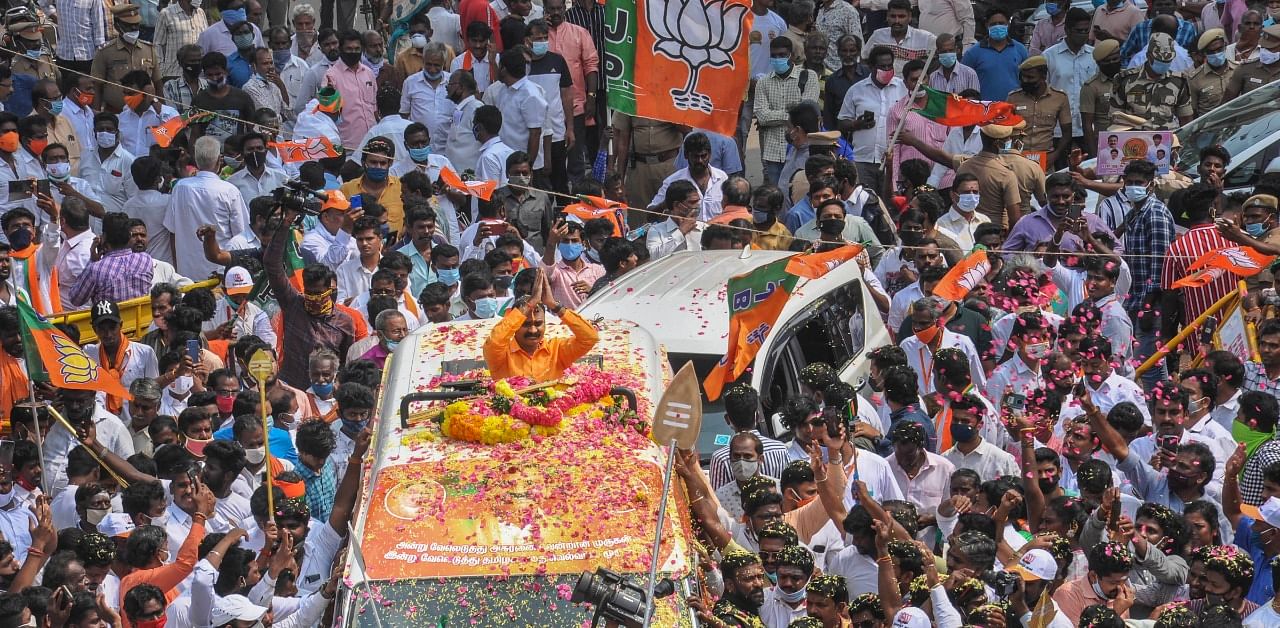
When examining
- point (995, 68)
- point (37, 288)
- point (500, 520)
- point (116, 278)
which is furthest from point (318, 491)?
point (995, 68)

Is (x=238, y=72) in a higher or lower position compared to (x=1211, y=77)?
lower

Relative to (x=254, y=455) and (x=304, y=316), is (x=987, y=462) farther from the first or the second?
(x=304, y=316)

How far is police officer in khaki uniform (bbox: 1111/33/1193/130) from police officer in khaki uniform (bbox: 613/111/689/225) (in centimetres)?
419

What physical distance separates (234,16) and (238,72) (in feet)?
2.69

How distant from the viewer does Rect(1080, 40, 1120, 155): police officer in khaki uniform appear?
19.6 metres

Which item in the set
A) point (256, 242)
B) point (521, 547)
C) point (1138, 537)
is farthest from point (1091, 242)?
point (521, 547)

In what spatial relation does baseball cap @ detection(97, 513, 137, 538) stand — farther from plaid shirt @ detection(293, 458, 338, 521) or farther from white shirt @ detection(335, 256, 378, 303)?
white shirt @ detection(335, 256, 378, 303)

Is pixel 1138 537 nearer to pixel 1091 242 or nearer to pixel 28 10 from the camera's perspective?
pixel 1091 242

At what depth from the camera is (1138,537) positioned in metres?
11.2

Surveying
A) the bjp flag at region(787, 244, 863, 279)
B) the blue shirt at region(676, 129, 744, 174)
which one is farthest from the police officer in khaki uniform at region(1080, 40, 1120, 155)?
the bjp flag at region(787, 244, 863, 279)

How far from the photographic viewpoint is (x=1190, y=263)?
15.7 m

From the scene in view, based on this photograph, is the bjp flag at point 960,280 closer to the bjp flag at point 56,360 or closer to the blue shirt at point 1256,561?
the blue shirt at point 1256,561

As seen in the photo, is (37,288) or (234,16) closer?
(37,288)

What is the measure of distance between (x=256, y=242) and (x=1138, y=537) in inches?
328
